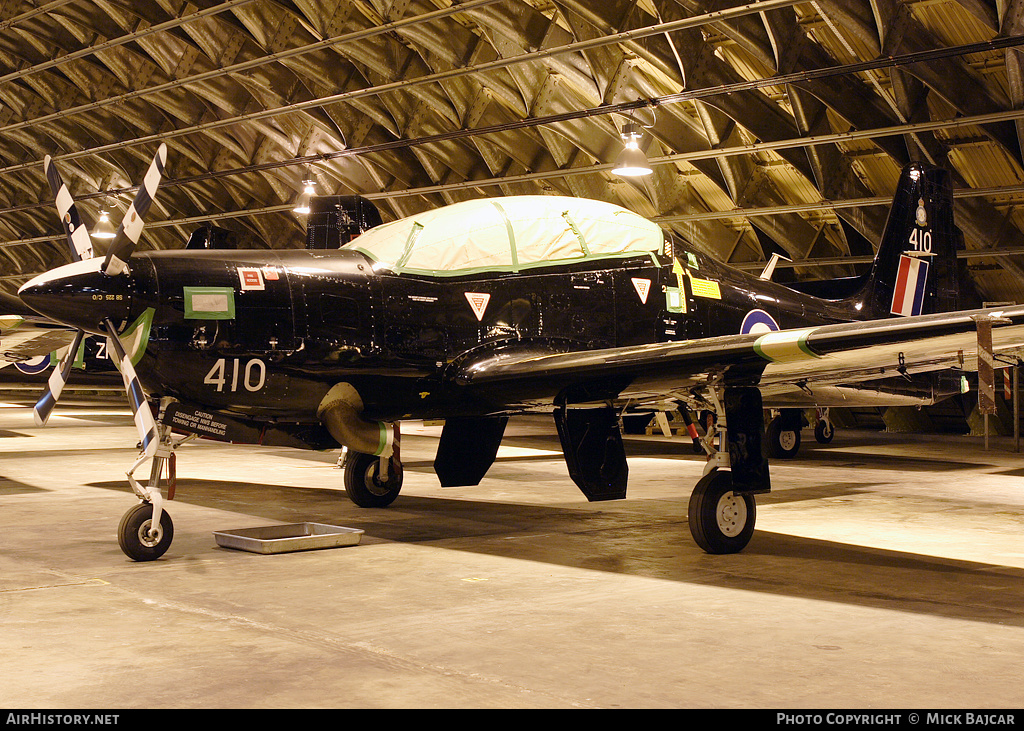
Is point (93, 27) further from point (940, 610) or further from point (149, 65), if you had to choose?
point (940, 610)

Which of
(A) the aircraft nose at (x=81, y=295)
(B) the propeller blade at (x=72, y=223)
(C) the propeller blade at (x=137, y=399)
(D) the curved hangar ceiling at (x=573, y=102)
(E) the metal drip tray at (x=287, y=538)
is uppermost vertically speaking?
(D) the curved hangar ceiling at (x=573, y=102)

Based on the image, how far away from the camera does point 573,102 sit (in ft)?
57.7

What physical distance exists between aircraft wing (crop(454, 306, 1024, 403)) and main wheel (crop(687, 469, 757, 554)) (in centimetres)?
72

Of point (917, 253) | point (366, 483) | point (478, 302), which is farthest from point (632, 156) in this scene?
point (478, 302)

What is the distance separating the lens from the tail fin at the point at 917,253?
1102 centimetres

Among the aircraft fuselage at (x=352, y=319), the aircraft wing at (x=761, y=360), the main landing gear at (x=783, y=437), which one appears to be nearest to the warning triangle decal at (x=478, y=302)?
the aircraft fuselage at (x=352, y=319)

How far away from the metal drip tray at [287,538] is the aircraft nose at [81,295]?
5.57 ft

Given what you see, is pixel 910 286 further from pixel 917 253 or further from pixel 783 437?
pixel 783 437

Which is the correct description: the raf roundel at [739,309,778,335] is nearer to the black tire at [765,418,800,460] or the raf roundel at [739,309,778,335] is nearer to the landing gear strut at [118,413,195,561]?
the landing gear strut at [118,413,195,561]

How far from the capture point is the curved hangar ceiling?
44.8 ft

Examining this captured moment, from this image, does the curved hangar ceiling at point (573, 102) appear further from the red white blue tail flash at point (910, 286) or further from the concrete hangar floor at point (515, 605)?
the concrete hangar floor at point (515, 605)

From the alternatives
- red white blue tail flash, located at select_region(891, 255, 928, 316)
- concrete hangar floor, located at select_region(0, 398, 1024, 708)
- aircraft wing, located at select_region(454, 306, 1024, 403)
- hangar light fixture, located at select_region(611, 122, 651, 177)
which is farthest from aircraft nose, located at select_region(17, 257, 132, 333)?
hangar light fixture, located at select_region(611, 122, 651, 177)

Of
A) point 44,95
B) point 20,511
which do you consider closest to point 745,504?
point 20,511

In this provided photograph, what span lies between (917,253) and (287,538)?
8469 millimetres
